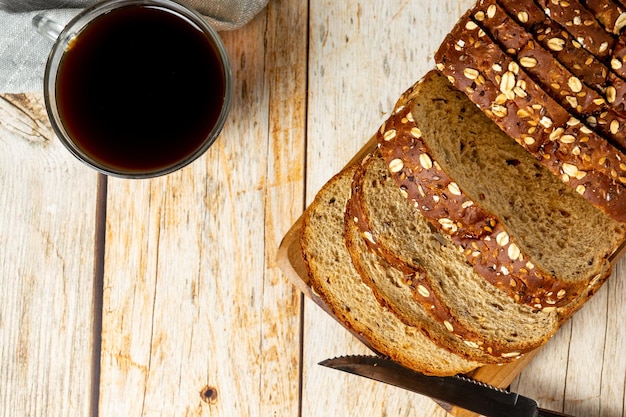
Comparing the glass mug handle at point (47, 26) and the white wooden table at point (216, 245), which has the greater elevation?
the glass mug handle at point (47, 26)

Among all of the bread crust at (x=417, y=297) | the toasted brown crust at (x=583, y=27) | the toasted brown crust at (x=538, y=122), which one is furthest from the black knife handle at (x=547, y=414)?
the toasted brown crust at (x=583, y=27)

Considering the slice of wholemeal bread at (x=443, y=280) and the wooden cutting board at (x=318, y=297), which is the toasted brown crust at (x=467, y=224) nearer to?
the slice of wholemeal bread at (x=443, y=280)

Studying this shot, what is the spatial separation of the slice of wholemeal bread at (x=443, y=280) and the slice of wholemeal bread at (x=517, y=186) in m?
0.11

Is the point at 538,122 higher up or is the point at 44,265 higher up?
the point at 538,122

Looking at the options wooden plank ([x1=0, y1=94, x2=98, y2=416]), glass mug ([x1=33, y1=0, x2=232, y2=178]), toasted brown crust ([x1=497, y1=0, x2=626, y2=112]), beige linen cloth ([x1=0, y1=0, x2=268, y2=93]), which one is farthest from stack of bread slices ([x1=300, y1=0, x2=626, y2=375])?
wooden plank ([x1=0, y1=94, x2=98, y2=416])

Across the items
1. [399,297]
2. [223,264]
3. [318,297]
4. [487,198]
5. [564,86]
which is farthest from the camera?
[223,264]

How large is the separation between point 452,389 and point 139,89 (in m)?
0.95

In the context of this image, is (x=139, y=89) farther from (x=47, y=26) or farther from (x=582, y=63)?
(x=582, y=63)

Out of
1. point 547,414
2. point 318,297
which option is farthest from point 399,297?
point 547,414

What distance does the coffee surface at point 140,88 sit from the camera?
4.98ft

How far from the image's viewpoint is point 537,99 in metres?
1.24

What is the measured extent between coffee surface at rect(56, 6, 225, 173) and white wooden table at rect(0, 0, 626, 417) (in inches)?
7.5

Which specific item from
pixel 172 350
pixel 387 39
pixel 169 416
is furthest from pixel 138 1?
pixel 169 416

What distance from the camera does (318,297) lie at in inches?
63.7
